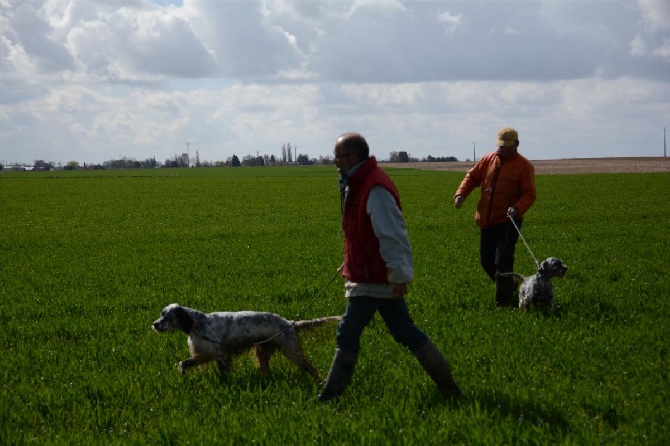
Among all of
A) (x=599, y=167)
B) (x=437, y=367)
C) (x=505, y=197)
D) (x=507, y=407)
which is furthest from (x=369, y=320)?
(x=599, y=167)

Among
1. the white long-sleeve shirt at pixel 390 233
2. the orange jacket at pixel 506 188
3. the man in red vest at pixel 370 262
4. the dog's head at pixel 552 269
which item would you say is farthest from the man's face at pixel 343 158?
the dog's head at pixel 552 269

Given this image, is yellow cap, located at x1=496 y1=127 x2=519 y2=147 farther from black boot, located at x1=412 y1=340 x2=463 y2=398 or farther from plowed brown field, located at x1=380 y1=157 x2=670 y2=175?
plowed brown field, located at x1=380 y1=157 x2=670 y2=175

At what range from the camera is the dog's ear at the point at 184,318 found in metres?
6.72

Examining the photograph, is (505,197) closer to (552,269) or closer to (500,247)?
(500,247)

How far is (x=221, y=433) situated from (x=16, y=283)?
9.08m

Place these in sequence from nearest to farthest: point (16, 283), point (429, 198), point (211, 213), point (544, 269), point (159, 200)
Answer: point (544, 269) → point (16, 283) → point (211, 213) → point (429, 198) → point (159, 200)

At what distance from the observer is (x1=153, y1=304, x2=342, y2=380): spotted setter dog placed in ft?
22.3

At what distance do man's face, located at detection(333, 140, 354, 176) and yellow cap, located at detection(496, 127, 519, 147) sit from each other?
4426 mm

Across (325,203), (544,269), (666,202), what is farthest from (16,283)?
(666,202)

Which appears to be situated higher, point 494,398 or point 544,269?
point 544,269

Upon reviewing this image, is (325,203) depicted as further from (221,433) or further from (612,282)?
Result: (221,433)

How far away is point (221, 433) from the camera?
18.2 feet

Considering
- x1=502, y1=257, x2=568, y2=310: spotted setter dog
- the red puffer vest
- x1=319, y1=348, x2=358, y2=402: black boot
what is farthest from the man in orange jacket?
x1=319, y1=348, x2=358, y2=402: black boot

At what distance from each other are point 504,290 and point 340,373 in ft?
15.0
